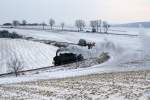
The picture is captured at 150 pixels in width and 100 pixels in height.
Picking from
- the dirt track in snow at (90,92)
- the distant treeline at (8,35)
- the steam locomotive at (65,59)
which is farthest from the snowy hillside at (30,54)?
the dirt track in snow at (90,92)

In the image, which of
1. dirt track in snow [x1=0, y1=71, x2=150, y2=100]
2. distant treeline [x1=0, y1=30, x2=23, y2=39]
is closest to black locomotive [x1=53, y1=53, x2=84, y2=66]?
dirt track in snow [x1=0, y1=71, x2=150, y2=100]

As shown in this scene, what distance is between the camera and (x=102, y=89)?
20141 millimetres

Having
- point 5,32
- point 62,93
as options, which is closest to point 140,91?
point 62,93

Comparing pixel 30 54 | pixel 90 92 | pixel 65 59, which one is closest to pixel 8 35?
pixel 30 54

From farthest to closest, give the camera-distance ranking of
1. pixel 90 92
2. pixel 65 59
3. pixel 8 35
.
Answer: pixel 8 35 → pixel 65 59 → pixel 90 92

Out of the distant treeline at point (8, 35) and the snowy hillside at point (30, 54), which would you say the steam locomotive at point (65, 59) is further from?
the distant treeline at point (8, 35)

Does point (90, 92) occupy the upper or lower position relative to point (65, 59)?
upper

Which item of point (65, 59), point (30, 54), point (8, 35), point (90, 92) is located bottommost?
point (30, 54)

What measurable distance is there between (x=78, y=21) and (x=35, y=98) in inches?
6477

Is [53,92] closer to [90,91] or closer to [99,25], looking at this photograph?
[90,91]

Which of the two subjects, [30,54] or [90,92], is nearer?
[90,92]

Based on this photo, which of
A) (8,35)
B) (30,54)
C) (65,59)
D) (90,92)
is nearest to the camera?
(90,92)

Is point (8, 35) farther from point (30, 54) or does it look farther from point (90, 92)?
point (90, 92)

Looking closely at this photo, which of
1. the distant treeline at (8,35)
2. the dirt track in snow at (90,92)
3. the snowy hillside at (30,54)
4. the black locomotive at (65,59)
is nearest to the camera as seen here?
the dirt track in snow at (90,92)
